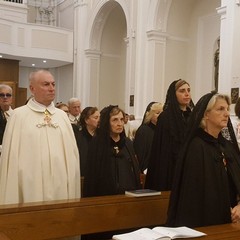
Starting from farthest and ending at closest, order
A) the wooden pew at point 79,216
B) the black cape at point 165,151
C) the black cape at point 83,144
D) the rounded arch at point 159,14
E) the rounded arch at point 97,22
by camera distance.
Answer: the rounded arch at point 97,22, the rounded arch at point 159,14, the black cape at point 83,144, the black cape at point 165,151, the wooden pew at point 79,216

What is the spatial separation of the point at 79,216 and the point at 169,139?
4.37 feet

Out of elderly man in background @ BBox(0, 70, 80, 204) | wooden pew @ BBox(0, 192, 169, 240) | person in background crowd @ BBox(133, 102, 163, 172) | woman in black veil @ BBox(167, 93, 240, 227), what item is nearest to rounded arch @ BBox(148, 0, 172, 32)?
person in background crowd @ BBox(133, 102, 163, 172)

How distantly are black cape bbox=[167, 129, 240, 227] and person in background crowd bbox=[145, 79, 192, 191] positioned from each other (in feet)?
3.92

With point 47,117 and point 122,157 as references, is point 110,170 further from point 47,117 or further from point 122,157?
point 47,117

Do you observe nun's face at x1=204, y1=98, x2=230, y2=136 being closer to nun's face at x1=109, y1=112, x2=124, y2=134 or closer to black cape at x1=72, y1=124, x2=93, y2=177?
nun's face at x1=109, y1=112, x2=124, y2=134

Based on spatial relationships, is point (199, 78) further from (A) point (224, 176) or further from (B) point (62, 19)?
(A) point (224, 176)

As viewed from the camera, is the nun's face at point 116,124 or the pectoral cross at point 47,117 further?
the nun's face at point 116,124

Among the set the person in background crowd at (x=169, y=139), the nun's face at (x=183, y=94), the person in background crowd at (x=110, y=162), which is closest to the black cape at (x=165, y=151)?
the person in background crowd at (x=169, y=139)

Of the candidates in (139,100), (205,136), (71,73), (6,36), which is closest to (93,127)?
(205,136)

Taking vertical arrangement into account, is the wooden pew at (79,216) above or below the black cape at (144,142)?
below

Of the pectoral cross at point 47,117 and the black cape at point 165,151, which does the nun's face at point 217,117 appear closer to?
the black cape at point 165,151

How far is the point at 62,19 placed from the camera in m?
18.6

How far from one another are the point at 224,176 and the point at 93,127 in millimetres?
2554

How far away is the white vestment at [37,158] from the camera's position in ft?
11.7
